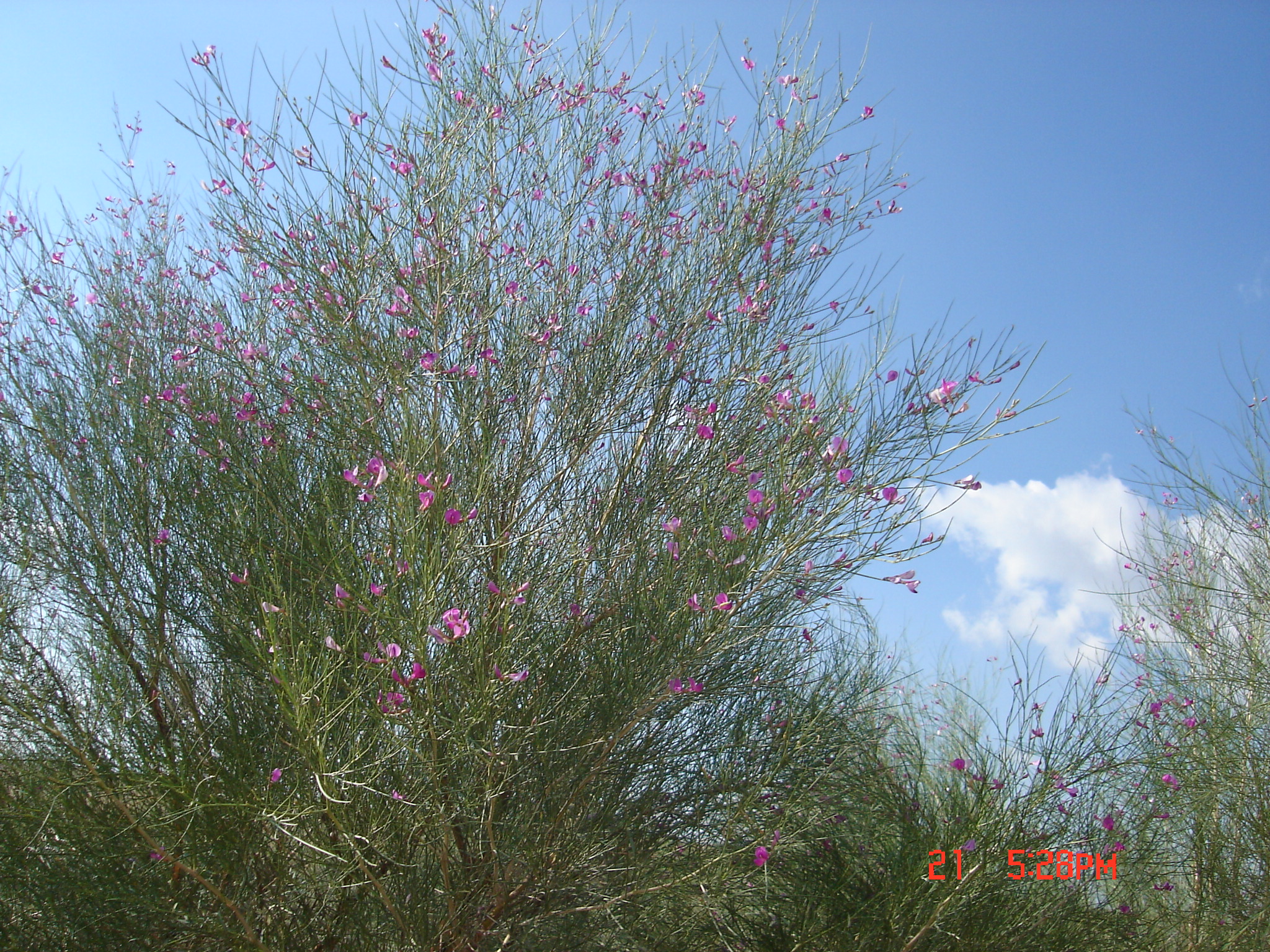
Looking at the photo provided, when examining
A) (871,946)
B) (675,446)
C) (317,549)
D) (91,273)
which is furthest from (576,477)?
(91,273)
